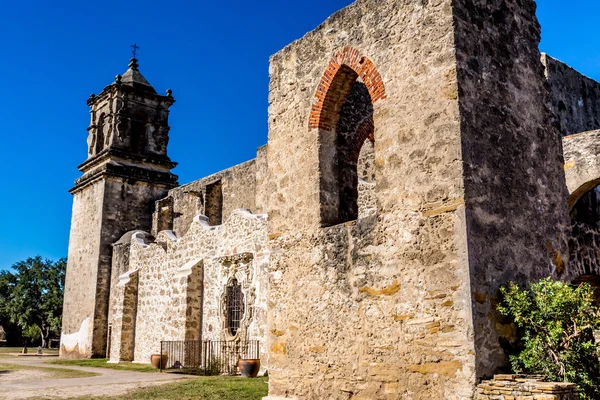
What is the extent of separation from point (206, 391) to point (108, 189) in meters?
15.5

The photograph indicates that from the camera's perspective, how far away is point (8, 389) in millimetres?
10258

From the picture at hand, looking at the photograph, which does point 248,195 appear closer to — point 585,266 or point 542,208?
point 585,266

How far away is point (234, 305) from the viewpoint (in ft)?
47.2

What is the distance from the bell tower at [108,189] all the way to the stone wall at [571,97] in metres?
16.9

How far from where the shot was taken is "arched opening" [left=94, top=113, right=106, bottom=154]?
25.4m

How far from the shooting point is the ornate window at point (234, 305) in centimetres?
1415

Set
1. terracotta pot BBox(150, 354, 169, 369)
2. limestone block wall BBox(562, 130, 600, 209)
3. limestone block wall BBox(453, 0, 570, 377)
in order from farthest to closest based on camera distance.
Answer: terracotta pot BBox(150, 354, 169, 369) < limestone block wall BBox(562, 130, 600, 209) < limestone block wall BBox(453, 0, 570, 377)

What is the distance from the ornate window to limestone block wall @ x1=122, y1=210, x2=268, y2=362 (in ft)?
0.89

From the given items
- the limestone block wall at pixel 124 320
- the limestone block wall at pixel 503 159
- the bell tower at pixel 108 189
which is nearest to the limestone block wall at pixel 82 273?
the bell tower at pixel 108 189

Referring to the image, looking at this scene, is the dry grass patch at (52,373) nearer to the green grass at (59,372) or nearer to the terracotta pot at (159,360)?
the green grass at (59,372)

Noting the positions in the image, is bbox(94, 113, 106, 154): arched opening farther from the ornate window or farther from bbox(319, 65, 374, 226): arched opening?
bbox(319, 65, 374, 226): arched opening

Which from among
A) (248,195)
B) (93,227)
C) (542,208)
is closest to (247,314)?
(248,195)

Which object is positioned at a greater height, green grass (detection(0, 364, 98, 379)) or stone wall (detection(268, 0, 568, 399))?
stone wall (detection(268, 0, 568, 399))

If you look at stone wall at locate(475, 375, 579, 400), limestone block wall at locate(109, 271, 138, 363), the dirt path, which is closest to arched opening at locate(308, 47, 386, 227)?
stone wall at locate(475, 375, 579, 400)
